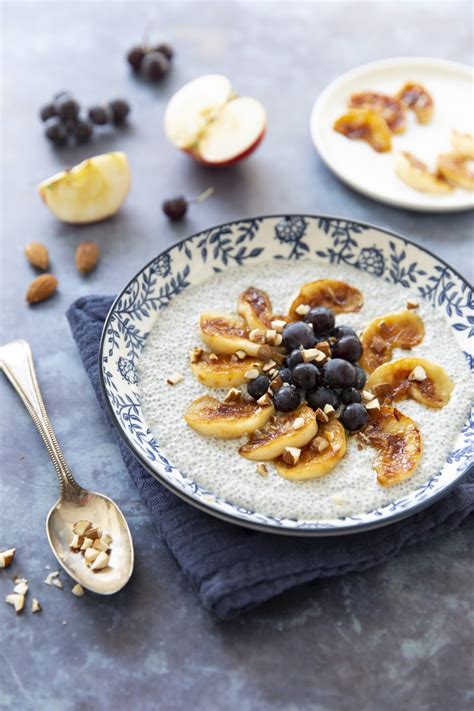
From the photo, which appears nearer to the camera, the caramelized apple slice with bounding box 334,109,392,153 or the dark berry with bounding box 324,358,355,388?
the dark berry with bounding box 324,358,355,388

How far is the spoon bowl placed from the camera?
1.49 m

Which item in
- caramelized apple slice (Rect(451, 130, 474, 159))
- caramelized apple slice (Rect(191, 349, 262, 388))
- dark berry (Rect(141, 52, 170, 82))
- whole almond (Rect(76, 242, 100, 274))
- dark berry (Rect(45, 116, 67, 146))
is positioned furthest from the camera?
dark berry (Rect(141, 52, 170, 82))

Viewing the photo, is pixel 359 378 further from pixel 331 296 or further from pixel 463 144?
pixel 463 144

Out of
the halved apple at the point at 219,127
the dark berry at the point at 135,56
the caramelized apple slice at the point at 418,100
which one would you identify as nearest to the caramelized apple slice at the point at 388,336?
the halved apple at the point at 219,127

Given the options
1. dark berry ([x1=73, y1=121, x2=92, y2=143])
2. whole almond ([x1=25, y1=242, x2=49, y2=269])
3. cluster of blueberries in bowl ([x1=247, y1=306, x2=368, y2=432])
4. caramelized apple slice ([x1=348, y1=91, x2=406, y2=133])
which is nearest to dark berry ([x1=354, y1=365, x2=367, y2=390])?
cluster of blueberries in bowl ([x1=247, y1=306, x2=368, y2=432])

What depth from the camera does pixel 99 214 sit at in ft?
7.75

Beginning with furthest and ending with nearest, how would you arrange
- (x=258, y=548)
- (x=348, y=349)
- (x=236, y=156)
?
1. (x=236, y=156)
2. (x=348, y=349)
3. (x=258, y=548)

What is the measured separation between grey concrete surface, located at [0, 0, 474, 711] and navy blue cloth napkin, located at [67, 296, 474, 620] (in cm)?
4

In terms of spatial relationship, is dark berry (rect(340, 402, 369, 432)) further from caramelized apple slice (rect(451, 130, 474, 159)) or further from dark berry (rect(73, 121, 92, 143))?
dark berry (rect(73, 121, 92, 143))

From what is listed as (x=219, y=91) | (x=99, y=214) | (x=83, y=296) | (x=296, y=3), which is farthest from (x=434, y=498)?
(x=296, y=3)

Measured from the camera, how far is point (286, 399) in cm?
164

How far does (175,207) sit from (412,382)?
1009 mm

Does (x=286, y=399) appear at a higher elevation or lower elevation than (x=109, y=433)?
higher

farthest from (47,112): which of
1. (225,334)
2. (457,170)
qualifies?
(457,170)
